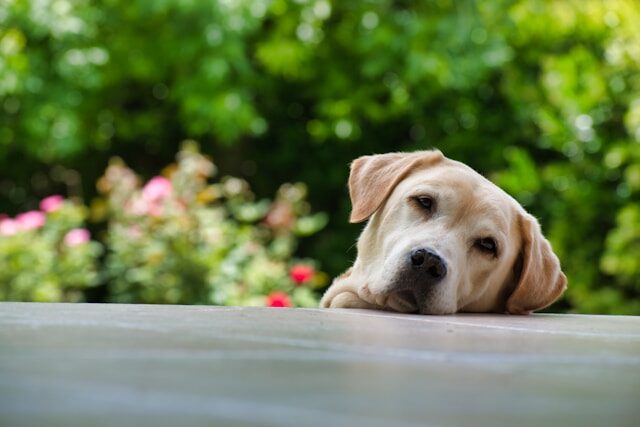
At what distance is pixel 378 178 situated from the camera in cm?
391

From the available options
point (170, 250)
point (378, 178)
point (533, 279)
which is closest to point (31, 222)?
point (170, 250)

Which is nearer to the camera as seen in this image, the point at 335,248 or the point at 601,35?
the point at 601,35

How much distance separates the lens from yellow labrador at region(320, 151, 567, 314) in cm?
342

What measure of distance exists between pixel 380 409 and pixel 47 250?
755 centimetres

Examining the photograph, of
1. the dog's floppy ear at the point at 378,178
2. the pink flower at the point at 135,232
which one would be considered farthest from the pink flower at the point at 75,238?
the dog's floppy ear at the point at 378,178

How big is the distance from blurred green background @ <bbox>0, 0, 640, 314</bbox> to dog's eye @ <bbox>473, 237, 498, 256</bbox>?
4.32 metres

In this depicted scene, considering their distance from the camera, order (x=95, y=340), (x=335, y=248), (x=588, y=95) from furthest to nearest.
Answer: (x=335, y=248), (x=588, y=95), (x=95, y=340)

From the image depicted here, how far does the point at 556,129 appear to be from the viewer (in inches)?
337

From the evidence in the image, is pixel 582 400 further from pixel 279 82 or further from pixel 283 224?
pixel 279 82

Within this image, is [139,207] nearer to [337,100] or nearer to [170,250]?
[170,250]

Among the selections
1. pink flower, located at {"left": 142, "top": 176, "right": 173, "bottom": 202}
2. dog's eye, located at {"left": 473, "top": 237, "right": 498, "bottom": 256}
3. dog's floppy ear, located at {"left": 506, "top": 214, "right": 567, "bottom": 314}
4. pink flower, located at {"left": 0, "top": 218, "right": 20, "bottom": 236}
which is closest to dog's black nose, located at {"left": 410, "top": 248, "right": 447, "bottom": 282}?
dog's eye, located at {"left": 473, "top": 237, "right": 498, "bottom": 256}

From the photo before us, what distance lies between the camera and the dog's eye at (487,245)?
142 inches

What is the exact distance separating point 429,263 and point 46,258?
5.64 metres

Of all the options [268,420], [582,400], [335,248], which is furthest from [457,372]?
[335,248]
